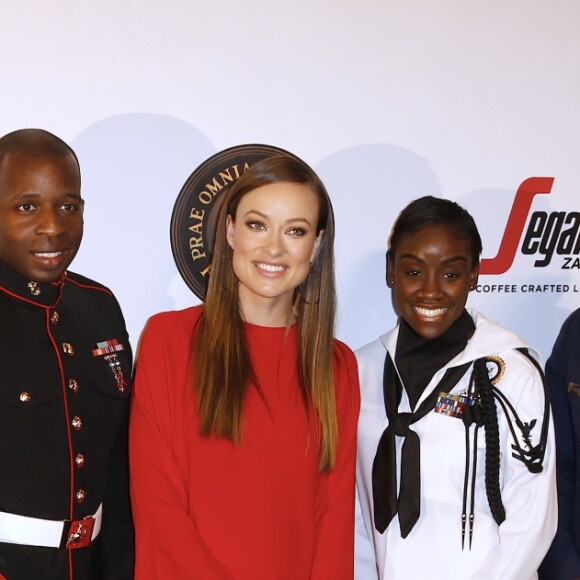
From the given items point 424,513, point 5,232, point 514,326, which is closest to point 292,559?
point 424,513

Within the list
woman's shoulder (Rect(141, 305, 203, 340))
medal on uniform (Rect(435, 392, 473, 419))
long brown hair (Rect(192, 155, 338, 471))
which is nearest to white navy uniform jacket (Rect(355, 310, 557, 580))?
medal on uniform (Rect(435, 392, 473, 419))

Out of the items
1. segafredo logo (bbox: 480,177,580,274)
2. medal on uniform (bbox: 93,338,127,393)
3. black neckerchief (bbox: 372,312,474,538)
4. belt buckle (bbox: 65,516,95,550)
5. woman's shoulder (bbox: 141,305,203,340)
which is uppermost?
segafredo logo (bbox: 480,177,580,274)

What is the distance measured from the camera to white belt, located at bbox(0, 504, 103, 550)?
1.86m

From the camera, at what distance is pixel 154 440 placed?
2010mm

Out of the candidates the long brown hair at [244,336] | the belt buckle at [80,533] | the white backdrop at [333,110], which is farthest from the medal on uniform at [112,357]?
the white backdrop at [333,110]

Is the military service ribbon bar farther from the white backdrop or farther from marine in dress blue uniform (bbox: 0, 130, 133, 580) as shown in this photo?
the white backdrop

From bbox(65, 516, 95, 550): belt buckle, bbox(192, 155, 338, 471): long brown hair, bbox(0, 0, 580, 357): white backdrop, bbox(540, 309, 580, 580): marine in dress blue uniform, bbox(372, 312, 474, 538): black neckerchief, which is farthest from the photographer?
bbox(0, 0, 580, 357): white backdrop

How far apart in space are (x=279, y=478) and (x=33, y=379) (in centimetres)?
68

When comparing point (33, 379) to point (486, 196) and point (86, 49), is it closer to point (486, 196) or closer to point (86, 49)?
point (86, 49)

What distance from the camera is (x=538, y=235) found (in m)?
3.01

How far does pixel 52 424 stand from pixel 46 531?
255 millimetres

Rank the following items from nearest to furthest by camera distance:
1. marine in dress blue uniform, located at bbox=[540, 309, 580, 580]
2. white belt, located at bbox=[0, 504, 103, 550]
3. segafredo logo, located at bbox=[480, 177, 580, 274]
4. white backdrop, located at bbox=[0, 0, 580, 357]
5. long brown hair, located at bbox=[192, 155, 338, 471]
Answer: white belt, located at bbox=[0, 504, 103, 550]
long brown hair, located at bbox=[192, 155, 338, 471]
marine in dress blue uniform, located at bbox=[540, 309, 580, 580]
white backdrop, located at bbox=[0, 0, 580, 357]
segafredo logo, located at bbox=[480, 177, 580, 274]

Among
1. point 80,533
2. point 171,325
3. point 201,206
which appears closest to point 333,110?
point 201,206

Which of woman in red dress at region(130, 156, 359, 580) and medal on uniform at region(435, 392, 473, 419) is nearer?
woman in red dress at region(130, 156, 359, 580)
